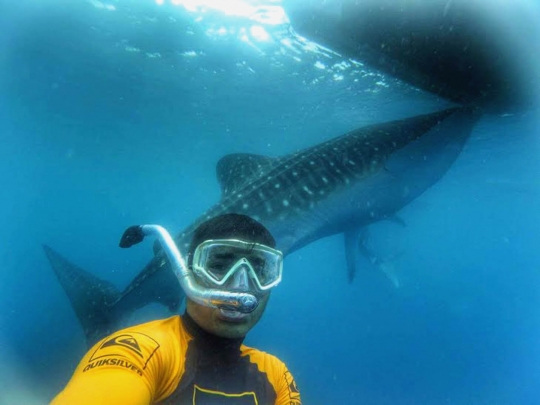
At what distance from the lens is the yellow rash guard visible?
1680 mm

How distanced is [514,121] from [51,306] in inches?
795

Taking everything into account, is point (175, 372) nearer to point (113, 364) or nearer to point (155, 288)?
point (113, 364)

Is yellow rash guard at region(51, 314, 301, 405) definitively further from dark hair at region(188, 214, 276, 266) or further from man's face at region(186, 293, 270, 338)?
dark hair at region(188, 214, 276, 266)

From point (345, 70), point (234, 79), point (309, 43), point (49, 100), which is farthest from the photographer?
point (49, 100)

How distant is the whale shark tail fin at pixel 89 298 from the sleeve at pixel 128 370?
11.2 ft

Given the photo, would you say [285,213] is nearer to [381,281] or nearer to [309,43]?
[309,43]

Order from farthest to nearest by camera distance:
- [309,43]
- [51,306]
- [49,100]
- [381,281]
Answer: [381,281], [49,100], [51,306], [309,43]

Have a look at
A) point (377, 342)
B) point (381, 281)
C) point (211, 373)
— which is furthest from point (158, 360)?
point (381, 281)

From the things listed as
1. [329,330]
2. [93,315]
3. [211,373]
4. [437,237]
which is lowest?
[437,237]

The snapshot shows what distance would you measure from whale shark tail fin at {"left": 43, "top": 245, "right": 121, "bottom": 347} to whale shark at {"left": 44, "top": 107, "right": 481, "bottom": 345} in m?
0.01

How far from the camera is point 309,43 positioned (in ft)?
34.1

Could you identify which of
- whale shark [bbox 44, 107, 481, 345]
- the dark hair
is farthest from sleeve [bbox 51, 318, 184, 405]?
whale shark [bbox 44, 107, 481, 345]

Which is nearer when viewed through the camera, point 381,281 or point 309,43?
point 309,43

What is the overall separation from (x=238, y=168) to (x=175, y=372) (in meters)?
4.59
